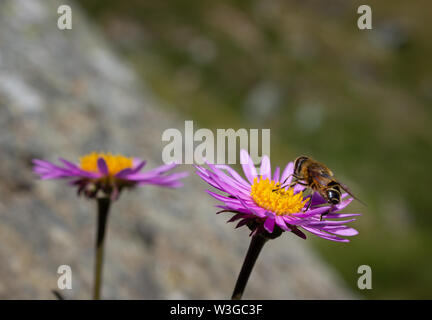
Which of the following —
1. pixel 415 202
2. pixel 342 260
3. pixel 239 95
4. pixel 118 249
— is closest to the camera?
pixel 118 249

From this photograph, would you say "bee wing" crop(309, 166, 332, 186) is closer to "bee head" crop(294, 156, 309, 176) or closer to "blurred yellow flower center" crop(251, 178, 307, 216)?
"bee head" crop(294, 156, 309, 176)

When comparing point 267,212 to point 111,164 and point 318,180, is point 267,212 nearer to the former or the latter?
point 318,180

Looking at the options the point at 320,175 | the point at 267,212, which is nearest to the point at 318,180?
the point at 320,175

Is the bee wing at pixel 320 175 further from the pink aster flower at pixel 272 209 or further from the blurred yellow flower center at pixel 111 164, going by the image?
the blurred yellow flower center at pixel 111 164

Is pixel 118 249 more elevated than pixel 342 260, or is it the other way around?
pixel 118 249

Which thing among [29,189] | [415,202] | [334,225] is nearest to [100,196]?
[334,225]

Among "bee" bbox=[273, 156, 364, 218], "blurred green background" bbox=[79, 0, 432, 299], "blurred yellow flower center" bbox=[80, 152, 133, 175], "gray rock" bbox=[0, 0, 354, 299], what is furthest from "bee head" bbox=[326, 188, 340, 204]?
"blurred green background" bbox=[79, 0, 432, 299]

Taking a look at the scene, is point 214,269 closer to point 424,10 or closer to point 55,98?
point 55,98
